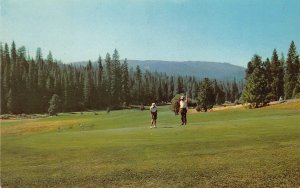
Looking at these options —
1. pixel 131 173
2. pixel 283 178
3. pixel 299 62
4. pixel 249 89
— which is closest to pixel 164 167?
pixel 131 173

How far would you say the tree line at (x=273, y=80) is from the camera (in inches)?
2790

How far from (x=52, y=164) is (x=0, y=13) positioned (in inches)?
279

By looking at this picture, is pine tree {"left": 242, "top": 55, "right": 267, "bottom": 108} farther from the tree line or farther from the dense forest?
the dense forest

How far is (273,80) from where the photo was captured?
334 feet

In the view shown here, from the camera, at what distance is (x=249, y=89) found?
235 ft

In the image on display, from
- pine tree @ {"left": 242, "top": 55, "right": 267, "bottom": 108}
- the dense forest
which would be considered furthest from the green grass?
the dense forest

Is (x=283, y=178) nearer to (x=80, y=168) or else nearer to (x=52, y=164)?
(x=80, y=168)

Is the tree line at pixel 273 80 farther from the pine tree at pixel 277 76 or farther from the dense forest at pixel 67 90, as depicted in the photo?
the dense forest at pixel 67 90

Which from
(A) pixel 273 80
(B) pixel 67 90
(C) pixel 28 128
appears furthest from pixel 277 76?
(C) pixel 28 128

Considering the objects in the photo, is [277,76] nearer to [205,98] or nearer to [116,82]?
[205,98]

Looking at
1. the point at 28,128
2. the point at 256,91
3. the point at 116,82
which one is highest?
the point at 116,82

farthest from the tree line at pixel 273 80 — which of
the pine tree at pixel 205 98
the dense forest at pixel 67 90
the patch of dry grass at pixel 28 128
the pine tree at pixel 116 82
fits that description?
the pine tree at pixel 116 82

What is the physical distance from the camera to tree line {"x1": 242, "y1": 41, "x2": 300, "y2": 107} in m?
70.9

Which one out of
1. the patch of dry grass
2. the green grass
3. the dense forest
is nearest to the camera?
the green grass
